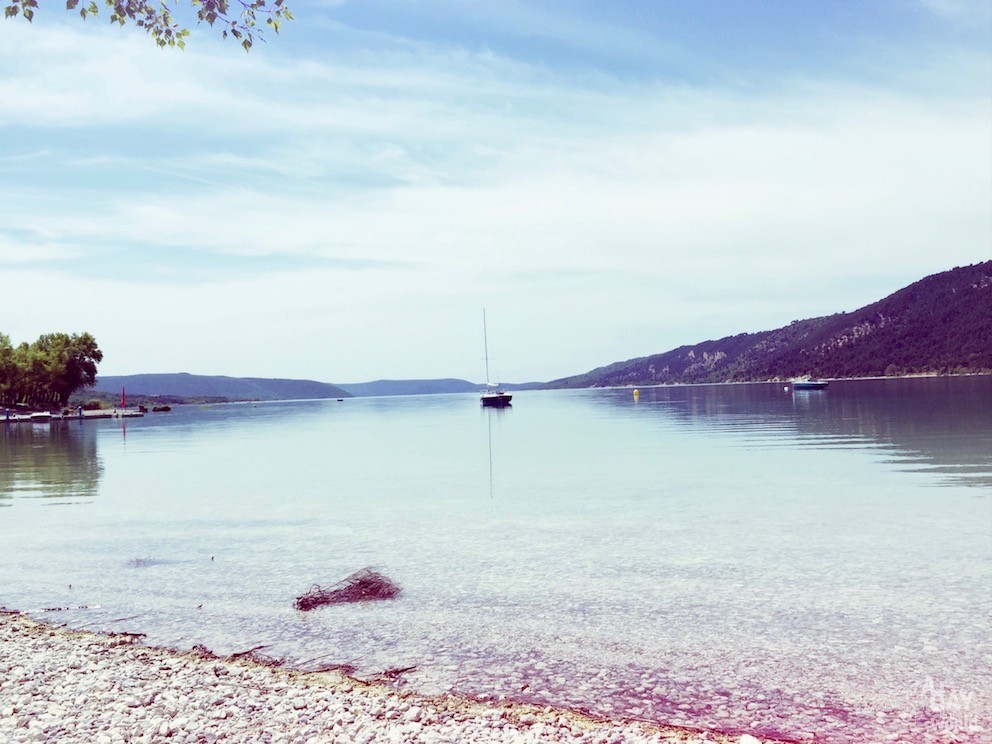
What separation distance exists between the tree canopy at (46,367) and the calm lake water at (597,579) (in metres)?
137

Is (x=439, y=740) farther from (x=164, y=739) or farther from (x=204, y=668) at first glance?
(x=204, y=668)

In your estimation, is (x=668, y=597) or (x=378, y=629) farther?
(x=668, y=597)

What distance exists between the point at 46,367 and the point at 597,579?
6793 inches

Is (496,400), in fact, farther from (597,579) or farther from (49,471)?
(597,579)

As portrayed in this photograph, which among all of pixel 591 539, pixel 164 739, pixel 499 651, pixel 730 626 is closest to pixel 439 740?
pixel 164 739

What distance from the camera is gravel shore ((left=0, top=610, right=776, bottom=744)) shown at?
8727mm

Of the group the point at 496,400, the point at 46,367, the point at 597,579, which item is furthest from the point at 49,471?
the point at 46,367

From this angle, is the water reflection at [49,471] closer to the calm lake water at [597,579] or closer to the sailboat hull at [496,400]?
the calm lake water at [597,579]

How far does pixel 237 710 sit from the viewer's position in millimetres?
9523

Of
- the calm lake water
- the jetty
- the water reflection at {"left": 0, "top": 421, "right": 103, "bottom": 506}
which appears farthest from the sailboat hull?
the calm lake water

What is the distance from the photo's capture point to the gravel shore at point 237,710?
873cm

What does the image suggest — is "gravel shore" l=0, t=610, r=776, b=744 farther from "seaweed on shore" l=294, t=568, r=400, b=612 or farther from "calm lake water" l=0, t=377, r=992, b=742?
"seaweed on shore" l=294, t=568, r=400, b=612

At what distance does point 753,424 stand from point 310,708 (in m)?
73.9

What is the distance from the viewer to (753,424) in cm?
7812
